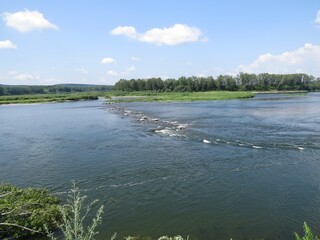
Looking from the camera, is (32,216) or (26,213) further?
(32,216)

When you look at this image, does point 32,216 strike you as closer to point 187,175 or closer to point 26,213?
point 26,213

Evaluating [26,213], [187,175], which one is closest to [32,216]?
[26,213]

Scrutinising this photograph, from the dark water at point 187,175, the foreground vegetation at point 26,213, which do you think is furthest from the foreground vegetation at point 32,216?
the dark water at point 187,175

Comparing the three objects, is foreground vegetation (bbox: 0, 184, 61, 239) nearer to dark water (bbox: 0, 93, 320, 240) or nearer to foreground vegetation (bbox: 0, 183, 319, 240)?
foreground vegetation (bbox: 0, 183, 319, 240)

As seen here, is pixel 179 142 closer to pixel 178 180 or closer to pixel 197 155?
pixel 197 155

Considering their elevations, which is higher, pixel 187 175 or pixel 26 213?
pixel 26 213

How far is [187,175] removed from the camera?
2470 centimetres

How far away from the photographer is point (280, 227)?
16344mm

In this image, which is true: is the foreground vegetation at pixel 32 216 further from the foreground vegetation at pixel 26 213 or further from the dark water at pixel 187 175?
the dark water at pixel 187 175

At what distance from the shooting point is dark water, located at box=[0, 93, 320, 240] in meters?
17.1

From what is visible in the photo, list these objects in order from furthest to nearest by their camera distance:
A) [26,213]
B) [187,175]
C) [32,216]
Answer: [187,175], [32,216], [26,213]

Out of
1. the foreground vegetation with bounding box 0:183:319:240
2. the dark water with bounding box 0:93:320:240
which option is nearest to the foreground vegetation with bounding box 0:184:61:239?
the foreground vegetation with bounding box 0:183:319:240

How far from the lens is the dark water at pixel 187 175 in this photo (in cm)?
1712

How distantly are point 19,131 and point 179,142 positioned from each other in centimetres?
2805
